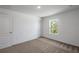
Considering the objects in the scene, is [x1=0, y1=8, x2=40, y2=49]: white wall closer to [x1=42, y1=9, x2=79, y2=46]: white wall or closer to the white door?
the white door

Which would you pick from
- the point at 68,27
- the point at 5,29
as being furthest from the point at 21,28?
the point at 68,27

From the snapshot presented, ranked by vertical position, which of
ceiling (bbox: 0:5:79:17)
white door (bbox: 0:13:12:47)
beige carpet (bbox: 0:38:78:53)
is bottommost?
beige carpet (bbox: 0:38:78:53)

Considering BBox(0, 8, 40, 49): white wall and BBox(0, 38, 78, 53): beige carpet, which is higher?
BBox(0, 8, 40, 49): white wall

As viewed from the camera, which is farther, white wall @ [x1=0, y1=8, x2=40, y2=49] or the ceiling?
white wall @ [x1=0, y1=8, x2=40, y2=49]

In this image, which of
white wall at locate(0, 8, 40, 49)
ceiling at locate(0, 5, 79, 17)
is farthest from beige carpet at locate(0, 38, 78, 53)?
ceiling at locate(0, 5, 79, 17)

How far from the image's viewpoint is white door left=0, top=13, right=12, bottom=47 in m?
1.06

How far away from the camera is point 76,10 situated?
1.01 meters

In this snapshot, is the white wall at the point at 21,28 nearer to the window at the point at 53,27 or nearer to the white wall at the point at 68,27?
the window at the point at 53,27

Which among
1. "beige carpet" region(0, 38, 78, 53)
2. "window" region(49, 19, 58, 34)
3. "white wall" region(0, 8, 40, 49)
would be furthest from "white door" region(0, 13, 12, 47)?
"window" region(49, 19, 58, 34)

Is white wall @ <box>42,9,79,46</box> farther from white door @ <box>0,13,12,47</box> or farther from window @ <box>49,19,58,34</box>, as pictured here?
white door @ <box>0,13,12,47</box>

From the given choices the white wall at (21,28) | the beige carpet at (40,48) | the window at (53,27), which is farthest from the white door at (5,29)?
the window at (53,27)
